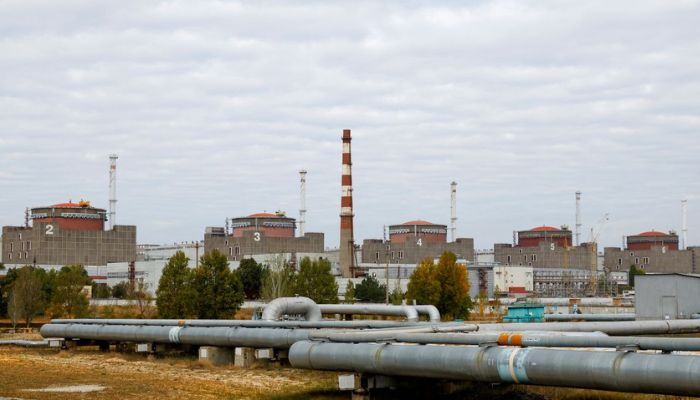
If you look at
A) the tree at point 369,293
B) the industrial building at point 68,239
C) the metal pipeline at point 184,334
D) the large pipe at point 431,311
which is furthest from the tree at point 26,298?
the industrial building at point 68,239

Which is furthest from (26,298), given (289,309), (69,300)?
(289,309)

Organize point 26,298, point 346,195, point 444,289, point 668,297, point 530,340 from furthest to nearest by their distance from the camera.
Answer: point 346,195
point 444,289
point 26,298
point 668,297
point 530,340

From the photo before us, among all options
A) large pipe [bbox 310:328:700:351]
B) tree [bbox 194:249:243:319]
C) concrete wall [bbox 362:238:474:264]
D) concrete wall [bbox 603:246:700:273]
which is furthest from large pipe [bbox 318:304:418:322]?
concrete wall [bbox 603:246:700:273]

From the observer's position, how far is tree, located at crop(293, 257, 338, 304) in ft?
221

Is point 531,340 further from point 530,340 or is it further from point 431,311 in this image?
point 431,311

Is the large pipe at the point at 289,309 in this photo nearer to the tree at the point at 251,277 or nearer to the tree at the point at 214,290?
the tree at the point at 214,290

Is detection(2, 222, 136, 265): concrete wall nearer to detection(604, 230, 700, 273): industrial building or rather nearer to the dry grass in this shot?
detection(604, 230, 700, 273): industrial building

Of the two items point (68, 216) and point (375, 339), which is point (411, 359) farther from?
point (68, 216)

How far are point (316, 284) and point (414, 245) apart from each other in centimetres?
7359

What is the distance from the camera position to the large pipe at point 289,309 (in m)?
38.8

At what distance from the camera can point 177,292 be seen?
2303 inches

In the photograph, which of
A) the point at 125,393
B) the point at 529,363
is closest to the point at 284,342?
the point at 125,393

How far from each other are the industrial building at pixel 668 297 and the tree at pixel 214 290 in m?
28.4

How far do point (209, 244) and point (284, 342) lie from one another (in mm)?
112080
